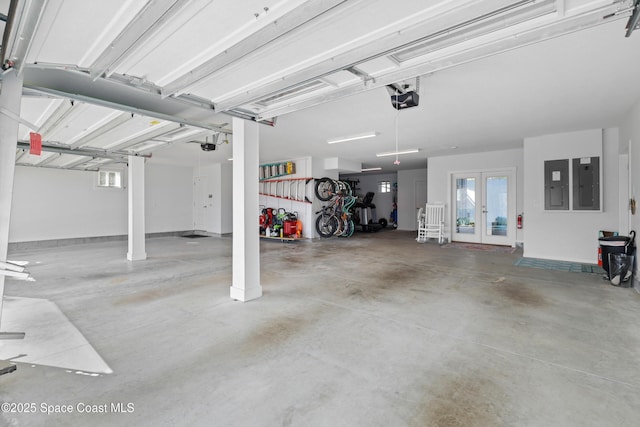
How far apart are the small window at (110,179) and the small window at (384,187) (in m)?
10.4

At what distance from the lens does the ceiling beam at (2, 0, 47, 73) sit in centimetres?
158

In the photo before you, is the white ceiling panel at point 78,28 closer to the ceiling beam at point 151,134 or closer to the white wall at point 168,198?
the ceiling beam at point 151,134

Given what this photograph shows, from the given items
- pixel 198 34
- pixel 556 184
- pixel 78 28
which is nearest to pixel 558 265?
pixel 556 184

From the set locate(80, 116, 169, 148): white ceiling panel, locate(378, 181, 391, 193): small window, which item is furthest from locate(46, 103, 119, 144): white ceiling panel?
locate(378, 181, 391, 193): small window

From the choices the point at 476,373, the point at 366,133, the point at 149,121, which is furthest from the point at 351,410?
the point at 366,133

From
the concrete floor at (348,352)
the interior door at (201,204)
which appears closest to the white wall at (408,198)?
the concrete floor at (348,352)

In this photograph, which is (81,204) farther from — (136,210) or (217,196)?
(136,210)

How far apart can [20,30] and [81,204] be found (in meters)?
9.08

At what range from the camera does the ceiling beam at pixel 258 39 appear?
5.31 feet

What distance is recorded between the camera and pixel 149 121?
4137 millimetres

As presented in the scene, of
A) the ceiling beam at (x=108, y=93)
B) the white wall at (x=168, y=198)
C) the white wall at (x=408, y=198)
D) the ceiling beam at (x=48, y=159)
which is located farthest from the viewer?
the white wall at (x=408, y=198)

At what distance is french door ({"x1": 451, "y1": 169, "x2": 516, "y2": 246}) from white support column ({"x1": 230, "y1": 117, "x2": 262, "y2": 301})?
697cm

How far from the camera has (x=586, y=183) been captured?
18.7ft

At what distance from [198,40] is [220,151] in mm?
6083
